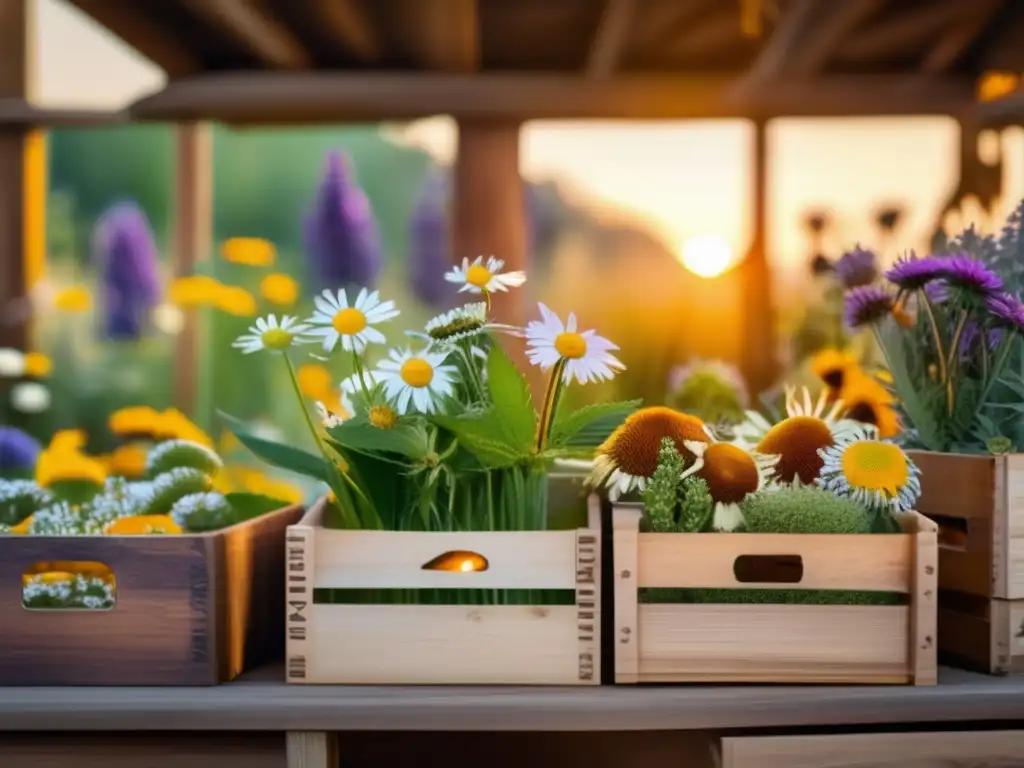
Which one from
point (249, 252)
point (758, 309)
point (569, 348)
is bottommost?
point (569, 348)

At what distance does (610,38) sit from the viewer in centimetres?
187

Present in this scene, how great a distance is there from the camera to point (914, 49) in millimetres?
2000

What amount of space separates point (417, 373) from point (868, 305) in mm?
466

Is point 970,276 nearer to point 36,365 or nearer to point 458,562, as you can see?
point 458,562

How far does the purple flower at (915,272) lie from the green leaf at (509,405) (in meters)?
0.36

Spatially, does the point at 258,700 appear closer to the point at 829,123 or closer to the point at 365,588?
the point at 365,588

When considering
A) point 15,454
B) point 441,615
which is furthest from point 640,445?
point 15,454

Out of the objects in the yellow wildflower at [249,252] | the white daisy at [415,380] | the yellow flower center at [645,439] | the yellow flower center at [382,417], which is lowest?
the yellow flower center at [645,439]

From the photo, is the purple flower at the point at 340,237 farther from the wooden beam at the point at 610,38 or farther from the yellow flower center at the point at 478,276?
the yellow flower center at the point at 478,276

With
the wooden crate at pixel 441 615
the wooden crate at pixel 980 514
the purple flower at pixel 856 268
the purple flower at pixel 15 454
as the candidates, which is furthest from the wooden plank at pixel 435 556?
the purple flower at pixel 15 454

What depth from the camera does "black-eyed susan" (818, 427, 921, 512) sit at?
83 centimetres

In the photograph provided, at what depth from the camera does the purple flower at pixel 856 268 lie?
1119mm

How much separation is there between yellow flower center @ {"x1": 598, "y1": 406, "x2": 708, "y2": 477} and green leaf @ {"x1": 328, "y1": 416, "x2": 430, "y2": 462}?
162mm

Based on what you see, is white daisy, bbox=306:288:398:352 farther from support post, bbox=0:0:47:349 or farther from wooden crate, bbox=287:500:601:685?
support post, bbox=0:0:47:349
